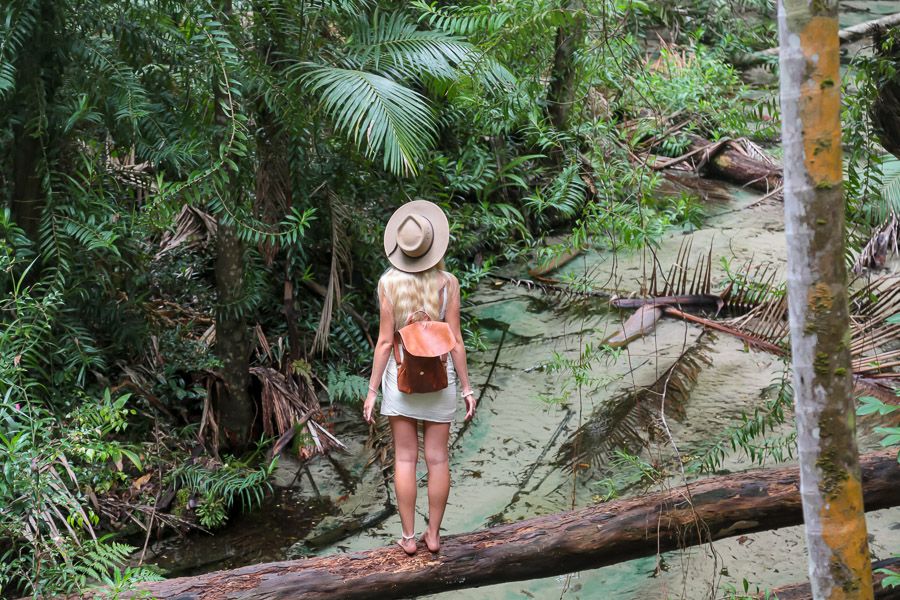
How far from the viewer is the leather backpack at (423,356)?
13.1 ft

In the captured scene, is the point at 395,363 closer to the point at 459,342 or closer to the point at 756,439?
the point at 459,342

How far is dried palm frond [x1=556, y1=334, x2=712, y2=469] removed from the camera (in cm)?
545

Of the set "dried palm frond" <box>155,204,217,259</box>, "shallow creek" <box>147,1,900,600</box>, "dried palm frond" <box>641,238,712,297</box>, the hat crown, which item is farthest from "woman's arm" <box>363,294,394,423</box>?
"dried palm frond" <box>155,204,217,259</box>

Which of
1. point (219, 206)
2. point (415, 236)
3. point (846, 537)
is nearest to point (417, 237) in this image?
point (415, 236)

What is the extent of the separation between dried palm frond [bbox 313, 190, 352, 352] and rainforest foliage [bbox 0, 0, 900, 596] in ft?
0.09

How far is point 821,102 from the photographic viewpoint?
2512 millimetres

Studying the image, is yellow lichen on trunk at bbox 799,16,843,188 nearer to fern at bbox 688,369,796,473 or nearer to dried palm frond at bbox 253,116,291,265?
fern at bbox 688,369,796,473

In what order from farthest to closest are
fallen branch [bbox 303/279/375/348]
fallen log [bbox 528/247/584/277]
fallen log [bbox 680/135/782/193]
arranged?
fallen log [bbox 680/135/782/193] < fallen log [bbox 528/247/584/277] < fallen branch [bbox 303/279/375/348]

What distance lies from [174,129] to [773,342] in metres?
4.06

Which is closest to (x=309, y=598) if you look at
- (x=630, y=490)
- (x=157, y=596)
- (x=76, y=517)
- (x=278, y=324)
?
(x=157, y=596)

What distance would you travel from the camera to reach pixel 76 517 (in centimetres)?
381

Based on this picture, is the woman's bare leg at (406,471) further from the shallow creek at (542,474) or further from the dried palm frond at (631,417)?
the dried palm frond at (631,417)

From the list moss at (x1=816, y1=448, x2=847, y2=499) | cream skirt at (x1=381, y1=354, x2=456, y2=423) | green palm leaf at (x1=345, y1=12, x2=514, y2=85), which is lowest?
moss at (x1=816, y1=448, x2=847, y2=499)

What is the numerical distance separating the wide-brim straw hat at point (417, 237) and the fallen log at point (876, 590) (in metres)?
2.16
